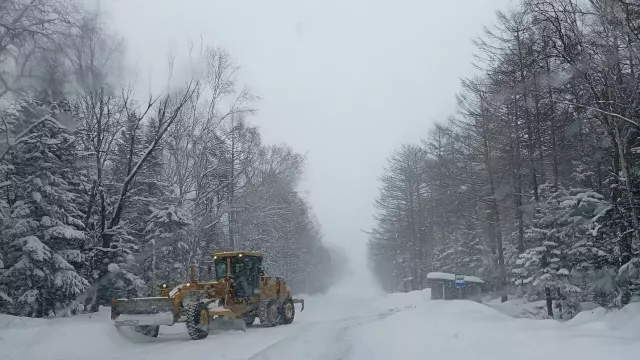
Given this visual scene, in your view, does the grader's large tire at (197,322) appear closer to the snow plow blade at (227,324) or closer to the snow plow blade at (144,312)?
the snow plow blade at (144,312)

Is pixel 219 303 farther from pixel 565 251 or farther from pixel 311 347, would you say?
pixel 565 251

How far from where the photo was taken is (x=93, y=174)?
24.0 meters

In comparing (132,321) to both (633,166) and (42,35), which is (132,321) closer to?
(42,35)

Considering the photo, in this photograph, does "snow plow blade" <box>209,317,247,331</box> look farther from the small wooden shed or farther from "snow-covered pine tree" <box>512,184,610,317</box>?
the small wooden shed

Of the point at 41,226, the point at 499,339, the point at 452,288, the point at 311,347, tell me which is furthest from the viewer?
the point at 452,288

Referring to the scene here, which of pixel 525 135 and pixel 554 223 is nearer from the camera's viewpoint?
pixel 554 223

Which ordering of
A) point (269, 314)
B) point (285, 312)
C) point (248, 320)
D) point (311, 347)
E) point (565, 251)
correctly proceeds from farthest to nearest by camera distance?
Result: point (285, 312) → point (565, 251) → point (248, 320) → point (269, 314) → point (311, 347)

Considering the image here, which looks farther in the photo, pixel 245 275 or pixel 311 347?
pixel 245 275

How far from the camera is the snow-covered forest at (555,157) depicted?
1442cm

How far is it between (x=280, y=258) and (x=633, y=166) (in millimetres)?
41327

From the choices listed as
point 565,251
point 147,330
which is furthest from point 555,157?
point 147,330

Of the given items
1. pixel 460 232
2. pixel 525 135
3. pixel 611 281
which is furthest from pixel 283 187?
pixel 611 281

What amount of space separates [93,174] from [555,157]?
2033 cm

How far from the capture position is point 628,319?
12328 mm
